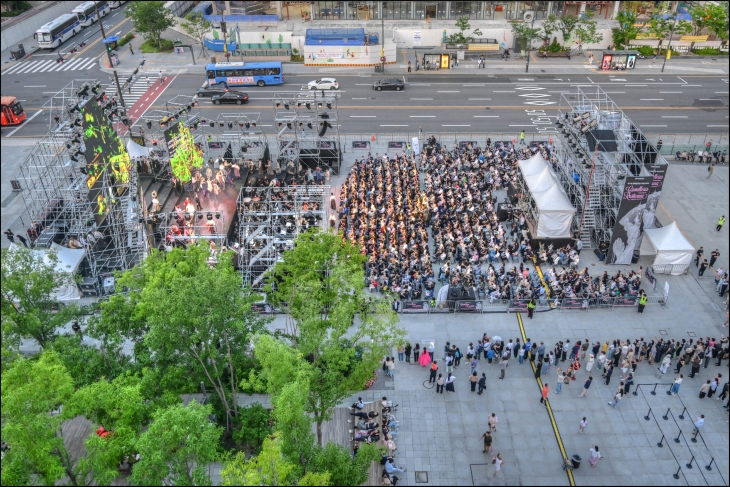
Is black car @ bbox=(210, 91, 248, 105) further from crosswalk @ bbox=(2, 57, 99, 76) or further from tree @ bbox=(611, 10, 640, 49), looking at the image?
tree @ bbox=(611, 10, 640, 49)

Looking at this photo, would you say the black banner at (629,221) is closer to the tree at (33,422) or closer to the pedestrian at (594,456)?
the pedestrian at (594,456)

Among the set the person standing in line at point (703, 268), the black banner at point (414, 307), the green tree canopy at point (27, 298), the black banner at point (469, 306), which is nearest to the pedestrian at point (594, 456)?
the black banner at point (469, 306)

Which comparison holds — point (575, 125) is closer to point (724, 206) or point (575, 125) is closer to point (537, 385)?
point (724, 206)

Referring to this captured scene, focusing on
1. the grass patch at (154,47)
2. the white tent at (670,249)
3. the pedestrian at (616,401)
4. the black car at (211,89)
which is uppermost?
the grass patch at (154,47)

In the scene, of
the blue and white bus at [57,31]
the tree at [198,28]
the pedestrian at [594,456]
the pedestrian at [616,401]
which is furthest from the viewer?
the blue and white bus at [57,31]

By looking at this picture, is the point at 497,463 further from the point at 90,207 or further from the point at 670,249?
the point at 90,207

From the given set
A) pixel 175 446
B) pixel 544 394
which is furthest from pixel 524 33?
pixel 175 446
